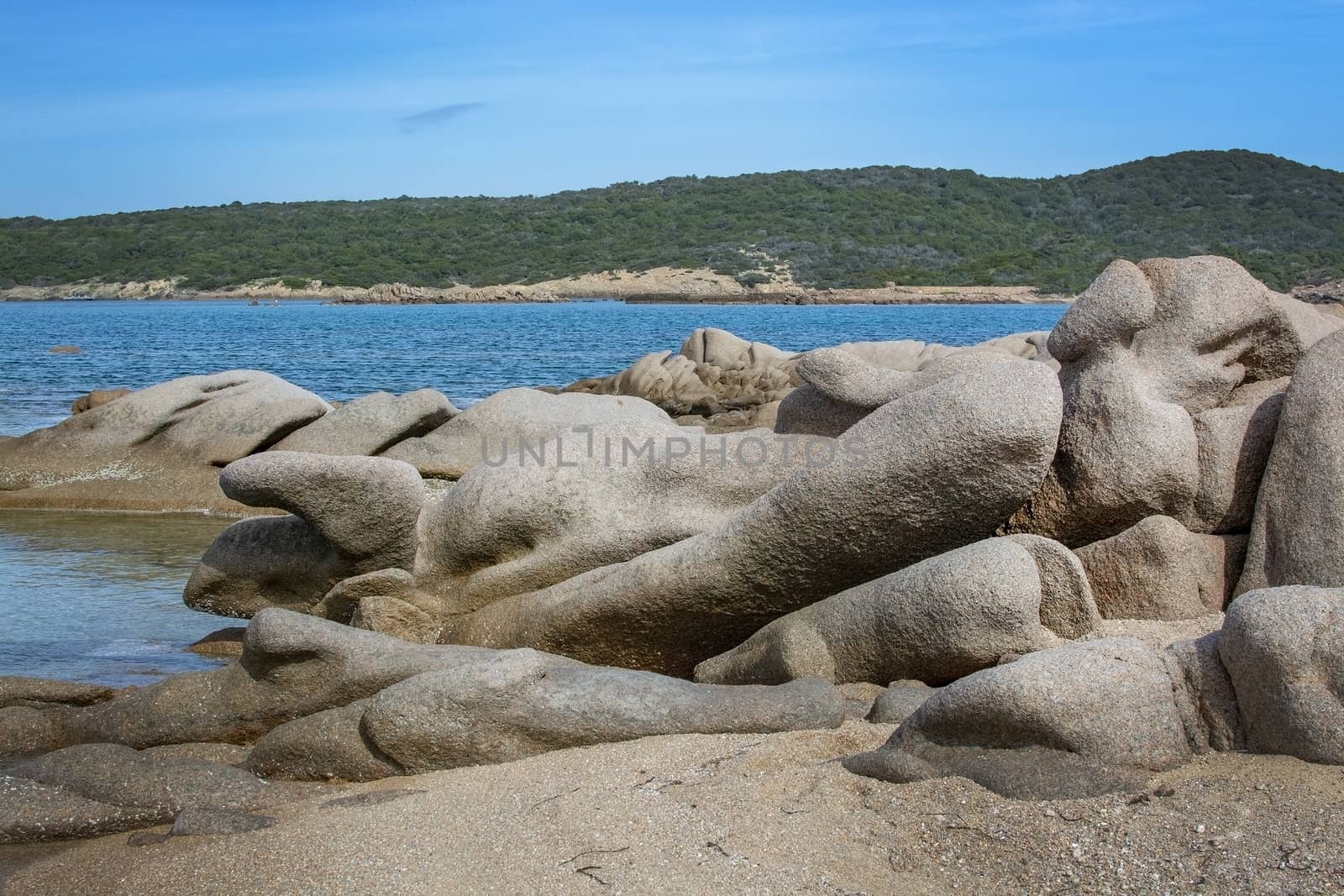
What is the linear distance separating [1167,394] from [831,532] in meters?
1.77

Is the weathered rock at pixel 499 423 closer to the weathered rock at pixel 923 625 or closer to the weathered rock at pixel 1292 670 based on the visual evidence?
the weathered rock at pixel 923 625

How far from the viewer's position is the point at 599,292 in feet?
332

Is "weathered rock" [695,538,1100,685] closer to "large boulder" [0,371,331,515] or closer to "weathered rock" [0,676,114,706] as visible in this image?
"weathered rock" [0,676,114,706]

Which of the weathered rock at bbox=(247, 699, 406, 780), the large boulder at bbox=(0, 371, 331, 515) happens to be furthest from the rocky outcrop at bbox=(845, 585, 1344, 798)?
the large boulder at bbox=(0, 371, 331, 515)

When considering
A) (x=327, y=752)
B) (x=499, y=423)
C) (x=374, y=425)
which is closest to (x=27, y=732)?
(x=327, y=752)

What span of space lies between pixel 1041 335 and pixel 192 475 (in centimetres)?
913

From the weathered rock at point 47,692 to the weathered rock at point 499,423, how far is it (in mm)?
4168

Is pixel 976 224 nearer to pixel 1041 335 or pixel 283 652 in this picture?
pixel 1041 335

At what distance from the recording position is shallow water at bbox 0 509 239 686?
24.2 feet

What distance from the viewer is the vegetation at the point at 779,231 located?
3780 inches

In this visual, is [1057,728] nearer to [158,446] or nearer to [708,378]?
[158,446]

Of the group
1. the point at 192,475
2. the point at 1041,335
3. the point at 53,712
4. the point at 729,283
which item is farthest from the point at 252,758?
the point at 729,283

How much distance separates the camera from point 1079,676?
13.6 feet

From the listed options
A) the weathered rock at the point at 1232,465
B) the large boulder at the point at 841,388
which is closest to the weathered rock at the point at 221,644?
the large boulder at the point at 841,388
